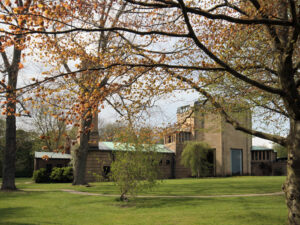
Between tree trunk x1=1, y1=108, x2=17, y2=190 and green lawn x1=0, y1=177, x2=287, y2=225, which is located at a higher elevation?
tree trunk x1=1, y1=108, x2=17, y2=190

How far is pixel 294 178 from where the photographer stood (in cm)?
801

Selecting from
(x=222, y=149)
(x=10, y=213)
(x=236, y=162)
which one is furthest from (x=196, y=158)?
(x=10, y=213)

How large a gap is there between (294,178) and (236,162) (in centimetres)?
3287

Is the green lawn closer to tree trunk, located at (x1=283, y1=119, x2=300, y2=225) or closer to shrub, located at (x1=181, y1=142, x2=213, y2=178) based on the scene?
tree trunk, located at (x1=283, y1=119, x2=300, y2=225)

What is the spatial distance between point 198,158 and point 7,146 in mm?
22530

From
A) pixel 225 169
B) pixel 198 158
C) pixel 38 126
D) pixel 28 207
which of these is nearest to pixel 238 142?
pixel 225 169

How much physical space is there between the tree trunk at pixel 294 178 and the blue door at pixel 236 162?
32335 millimetres

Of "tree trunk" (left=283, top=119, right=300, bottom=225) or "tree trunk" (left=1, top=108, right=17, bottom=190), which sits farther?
"tree trunk" (left=1, top=108, right=17, bottom=190)

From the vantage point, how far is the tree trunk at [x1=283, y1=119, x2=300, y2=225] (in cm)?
785

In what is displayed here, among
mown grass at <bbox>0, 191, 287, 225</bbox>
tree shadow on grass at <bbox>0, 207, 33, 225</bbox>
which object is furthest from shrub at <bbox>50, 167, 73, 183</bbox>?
tree shadow on grass at <bbox>0, 207, 33, 225</bbox>

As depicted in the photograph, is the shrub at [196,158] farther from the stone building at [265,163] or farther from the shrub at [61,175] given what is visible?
the shrub at [61,175]

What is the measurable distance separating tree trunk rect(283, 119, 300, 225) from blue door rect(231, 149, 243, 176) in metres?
32.3

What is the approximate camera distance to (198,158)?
116ft

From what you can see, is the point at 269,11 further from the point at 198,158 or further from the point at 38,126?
the point at 38,126
